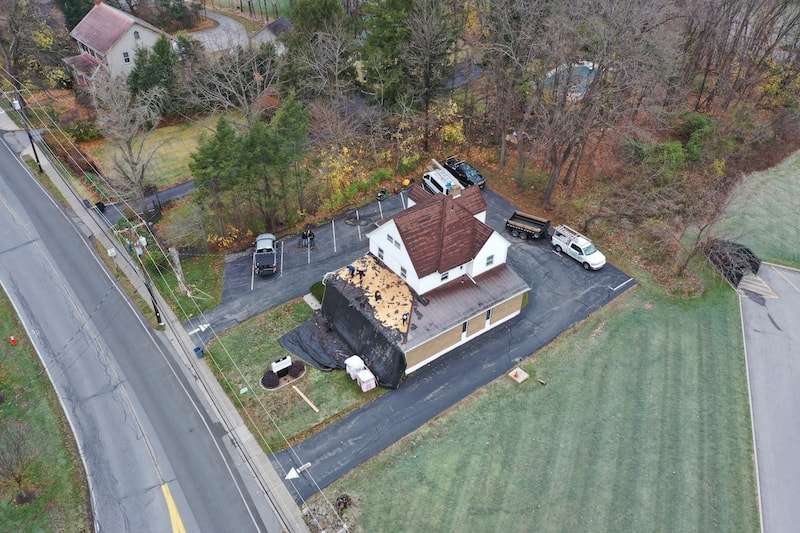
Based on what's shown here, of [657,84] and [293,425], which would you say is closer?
[293,425]

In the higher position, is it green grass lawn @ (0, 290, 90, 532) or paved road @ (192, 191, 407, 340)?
paved road @ (192, 191, 407, 340)

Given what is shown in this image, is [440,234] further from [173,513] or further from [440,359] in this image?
[173,513]

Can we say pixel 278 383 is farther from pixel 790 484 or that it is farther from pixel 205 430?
pixel 790 484

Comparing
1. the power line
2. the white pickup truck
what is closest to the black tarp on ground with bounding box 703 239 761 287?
the white pickup truck

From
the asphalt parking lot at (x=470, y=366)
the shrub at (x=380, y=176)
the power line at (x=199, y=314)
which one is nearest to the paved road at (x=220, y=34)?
the power line at (x=199, y=314)

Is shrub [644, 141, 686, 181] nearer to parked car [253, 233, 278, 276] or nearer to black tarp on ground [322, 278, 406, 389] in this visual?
black tarp on ground [322, 278, 406, 389]

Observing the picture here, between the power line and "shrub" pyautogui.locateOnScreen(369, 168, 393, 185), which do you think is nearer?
the power line

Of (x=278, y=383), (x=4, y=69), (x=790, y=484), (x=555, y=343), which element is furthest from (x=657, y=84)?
(x=4, y=69)

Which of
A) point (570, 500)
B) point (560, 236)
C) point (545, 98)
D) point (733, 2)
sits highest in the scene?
point (733, 2)
